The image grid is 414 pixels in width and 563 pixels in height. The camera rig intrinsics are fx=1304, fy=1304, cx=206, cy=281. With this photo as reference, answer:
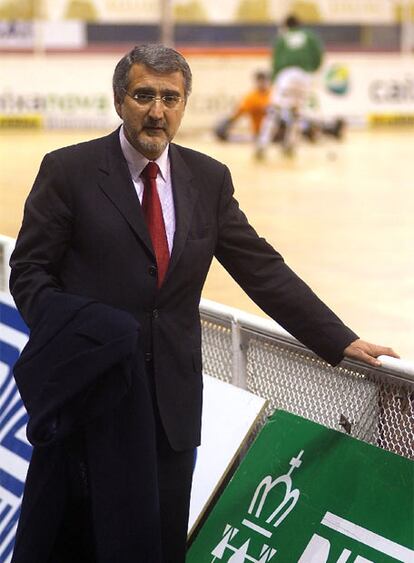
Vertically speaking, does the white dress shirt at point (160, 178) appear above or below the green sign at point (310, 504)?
above

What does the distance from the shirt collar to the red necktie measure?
0.01m

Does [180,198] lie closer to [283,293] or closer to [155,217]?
[155,217]

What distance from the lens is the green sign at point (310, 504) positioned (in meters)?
3.35

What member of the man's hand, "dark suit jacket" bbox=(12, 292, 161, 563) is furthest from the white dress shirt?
the man's hand

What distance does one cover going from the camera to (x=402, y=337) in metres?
6.86

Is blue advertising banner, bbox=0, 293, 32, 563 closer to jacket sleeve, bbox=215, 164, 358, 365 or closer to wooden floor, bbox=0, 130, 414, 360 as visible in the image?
jacket sleeve, bbox=215, 164, 358, 365

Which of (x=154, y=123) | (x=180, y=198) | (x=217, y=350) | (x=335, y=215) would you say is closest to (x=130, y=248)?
(x=180, y=198)

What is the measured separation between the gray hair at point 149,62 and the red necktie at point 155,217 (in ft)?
0.68

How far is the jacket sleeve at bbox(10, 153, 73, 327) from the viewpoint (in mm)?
3150

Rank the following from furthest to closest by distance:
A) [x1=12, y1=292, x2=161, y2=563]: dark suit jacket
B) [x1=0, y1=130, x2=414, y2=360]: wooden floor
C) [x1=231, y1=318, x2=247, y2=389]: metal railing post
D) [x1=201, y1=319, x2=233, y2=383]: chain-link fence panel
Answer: [x1=0, y1=130, x2=414, y2=360]: wooden floor, [x1=201, y1=319, x2=233, y2=383]: chain-link fence panel, [x1=231, y1=318, x2=247, y2=389]: metal railing post, [x1=12, y1=292, x2=161, y2=563]: dark suit jacket

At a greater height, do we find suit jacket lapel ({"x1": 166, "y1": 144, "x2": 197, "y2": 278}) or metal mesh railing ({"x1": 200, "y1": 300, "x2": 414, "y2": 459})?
suit jacket lapel ({"x1": 166, "y1": 144, "x2": 197, "y2": 278})

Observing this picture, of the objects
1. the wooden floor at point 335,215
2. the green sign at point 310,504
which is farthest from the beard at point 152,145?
the wooden floor at point 335,215

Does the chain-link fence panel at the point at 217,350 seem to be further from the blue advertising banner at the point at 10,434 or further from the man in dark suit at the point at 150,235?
the man in dark suit at the point at 150,235

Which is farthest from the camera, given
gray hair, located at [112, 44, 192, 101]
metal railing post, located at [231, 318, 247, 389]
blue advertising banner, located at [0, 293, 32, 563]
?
blue advertising banner, located at [0, 293, 32, 563]
